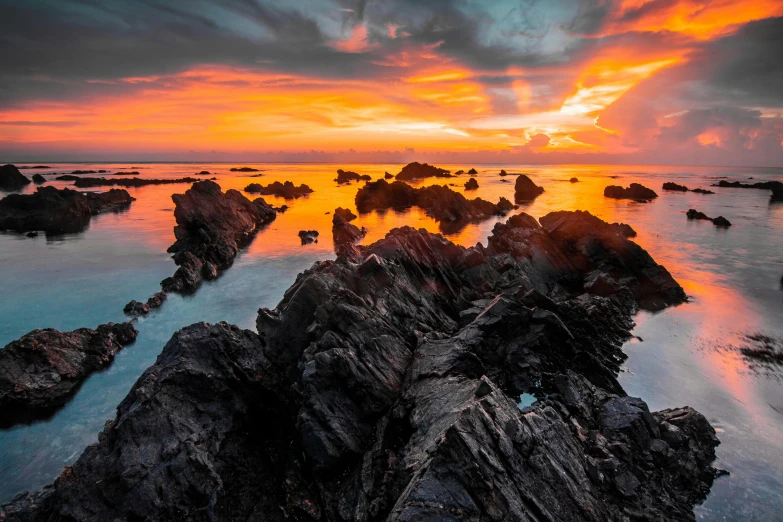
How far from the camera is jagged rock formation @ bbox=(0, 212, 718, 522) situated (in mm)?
11758

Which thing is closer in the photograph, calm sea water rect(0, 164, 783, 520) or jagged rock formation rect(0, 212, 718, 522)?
jagged rock formation rect(0, 212, 718, 522)

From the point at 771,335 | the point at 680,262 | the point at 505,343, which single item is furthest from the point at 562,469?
the point at 680,262

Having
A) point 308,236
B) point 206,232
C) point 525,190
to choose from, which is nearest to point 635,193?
point 525,190

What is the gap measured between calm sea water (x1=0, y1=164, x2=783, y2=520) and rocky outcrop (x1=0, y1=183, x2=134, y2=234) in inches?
189

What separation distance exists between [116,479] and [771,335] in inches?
1756

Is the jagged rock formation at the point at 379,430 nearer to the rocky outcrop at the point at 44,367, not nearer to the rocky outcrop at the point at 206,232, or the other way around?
the rocky outcrop at the point at 44,367

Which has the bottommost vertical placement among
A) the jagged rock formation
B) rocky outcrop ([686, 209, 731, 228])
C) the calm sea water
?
the calm sea water

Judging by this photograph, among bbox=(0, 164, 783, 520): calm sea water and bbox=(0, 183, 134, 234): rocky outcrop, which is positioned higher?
bbox=(0, 183, 134, 234): rocky outcrop

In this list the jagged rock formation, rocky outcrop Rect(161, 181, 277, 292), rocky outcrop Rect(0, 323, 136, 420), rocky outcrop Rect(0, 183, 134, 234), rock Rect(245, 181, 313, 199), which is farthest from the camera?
rock Rect(245, 181, 313, 199)

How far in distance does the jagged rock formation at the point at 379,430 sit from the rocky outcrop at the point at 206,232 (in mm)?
25536

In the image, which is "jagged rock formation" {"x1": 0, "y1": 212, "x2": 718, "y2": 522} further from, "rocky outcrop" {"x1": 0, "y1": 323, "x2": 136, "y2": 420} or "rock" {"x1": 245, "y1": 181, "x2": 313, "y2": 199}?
"rock" {"x1": 245, "y1": 181, "x2": 313, "y2": 199}

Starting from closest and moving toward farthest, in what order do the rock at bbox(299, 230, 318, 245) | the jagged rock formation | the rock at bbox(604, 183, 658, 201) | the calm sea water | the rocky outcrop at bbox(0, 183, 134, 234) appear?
the jagged rock formation → the calm sea water → the rock at bbox(299, 230, 318, 245) → the rocky outcrop at bbox(0, 183, 134, 234) → the rock at bbox(604, 183, 658, 201)

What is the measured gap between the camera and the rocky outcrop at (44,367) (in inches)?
819

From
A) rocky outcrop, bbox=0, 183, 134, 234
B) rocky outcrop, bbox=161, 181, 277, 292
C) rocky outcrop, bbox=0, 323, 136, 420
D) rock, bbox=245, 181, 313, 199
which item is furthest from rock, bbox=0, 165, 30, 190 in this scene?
rocky outcrop, bbox=0, 323, 136, 420
